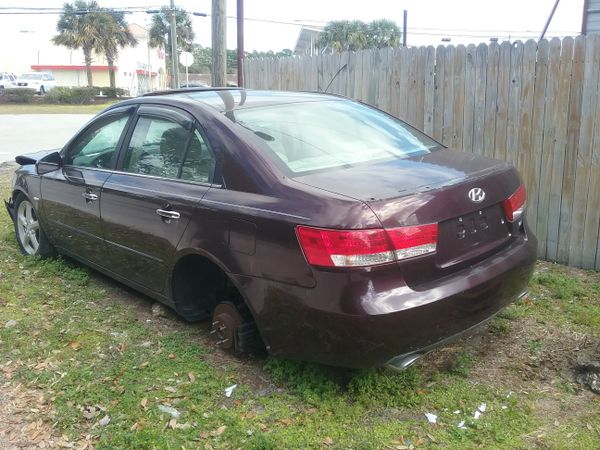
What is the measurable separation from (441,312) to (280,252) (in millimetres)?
831

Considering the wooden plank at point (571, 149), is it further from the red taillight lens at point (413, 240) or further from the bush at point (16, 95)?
the bush at point (16, 95)

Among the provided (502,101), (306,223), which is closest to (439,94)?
(502,101)

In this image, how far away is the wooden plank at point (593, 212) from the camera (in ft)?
16.5

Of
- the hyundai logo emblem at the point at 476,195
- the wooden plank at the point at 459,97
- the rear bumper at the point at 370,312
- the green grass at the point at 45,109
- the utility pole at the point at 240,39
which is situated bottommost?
the rear bumper at the point at 370,312

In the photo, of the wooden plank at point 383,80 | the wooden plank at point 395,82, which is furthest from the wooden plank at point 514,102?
the wooden plank at point 383,80

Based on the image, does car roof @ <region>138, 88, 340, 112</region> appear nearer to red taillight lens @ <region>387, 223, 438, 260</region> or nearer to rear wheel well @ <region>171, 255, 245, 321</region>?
rear wheel well @ <region>171, 255, 245, 321</region>

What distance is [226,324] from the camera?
3609 mm

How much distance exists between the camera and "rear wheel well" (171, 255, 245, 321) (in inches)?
147

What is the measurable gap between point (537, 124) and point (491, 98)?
49 centimetres

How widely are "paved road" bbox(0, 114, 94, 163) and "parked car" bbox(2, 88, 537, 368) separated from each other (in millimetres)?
11417

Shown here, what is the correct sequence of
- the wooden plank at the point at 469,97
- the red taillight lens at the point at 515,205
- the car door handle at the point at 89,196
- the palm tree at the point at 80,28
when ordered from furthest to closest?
1. the palm tree at the point at 80,28
2. the wooden plank at the point at 469,97
3. the car door handle at the point at 89,196
4. the red taillight lens at the point at 515,205

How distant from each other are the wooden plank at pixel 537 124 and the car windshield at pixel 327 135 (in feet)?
5.58

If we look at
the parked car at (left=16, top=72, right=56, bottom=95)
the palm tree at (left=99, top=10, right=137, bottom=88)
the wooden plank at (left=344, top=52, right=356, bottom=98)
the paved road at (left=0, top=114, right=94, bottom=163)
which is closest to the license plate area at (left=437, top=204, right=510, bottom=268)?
the wooden plank at (left=344, top=52, right=356, bottom=98)

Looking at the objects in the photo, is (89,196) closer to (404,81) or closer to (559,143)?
(404,81)
